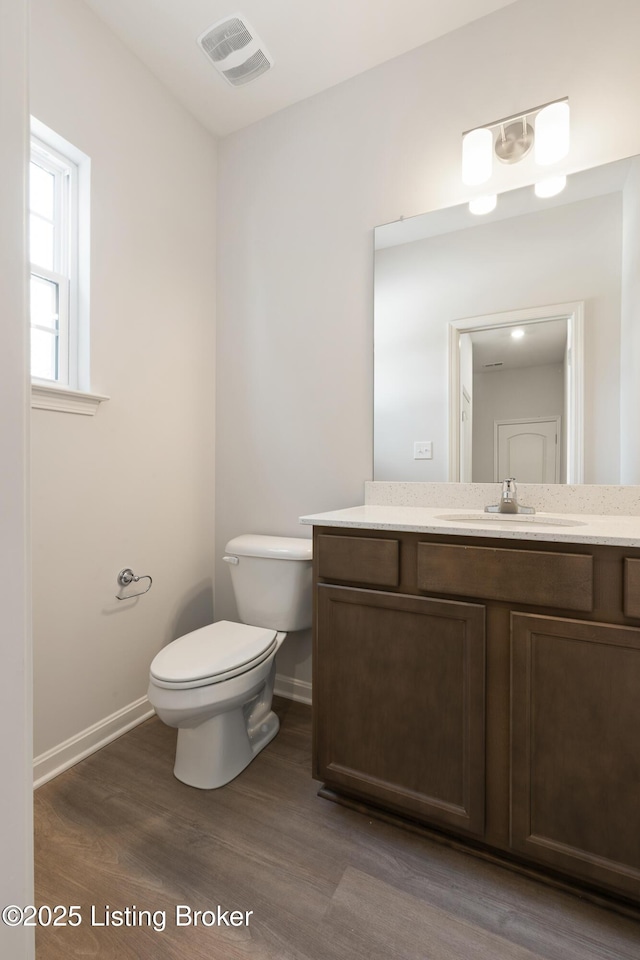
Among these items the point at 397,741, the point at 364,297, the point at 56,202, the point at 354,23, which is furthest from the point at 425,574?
the point at 354,23

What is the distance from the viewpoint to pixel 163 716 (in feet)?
4.48

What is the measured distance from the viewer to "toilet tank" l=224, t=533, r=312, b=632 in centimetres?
178

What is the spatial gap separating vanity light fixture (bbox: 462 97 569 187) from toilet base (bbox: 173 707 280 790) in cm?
213

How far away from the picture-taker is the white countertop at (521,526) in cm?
101

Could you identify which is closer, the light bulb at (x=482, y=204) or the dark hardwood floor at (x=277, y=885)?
the dark hardwood floor at (x=277, y=885)

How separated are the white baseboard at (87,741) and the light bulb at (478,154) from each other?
2.47 metres

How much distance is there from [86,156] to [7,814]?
200 cm

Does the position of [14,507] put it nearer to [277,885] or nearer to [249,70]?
[277,885]

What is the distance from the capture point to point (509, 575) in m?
1.09

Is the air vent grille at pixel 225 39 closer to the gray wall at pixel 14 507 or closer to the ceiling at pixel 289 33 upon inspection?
the ceiling at pixel 289 33

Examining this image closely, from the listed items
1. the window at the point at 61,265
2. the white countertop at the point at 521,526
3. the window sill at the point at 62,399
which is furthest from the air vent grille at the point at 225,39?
the white countertop at the point at 521,526

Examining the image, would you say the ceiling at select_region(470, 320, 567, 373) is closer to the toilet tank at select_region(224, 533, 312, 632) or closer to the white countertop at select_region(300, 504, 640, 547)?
the white countertop at select_region(300, 504, 640, 547)

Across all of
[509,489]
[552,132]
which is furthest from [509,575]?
[552,132]

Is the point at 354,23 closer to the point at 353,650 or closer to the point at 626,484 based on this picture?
the point at 626,484
